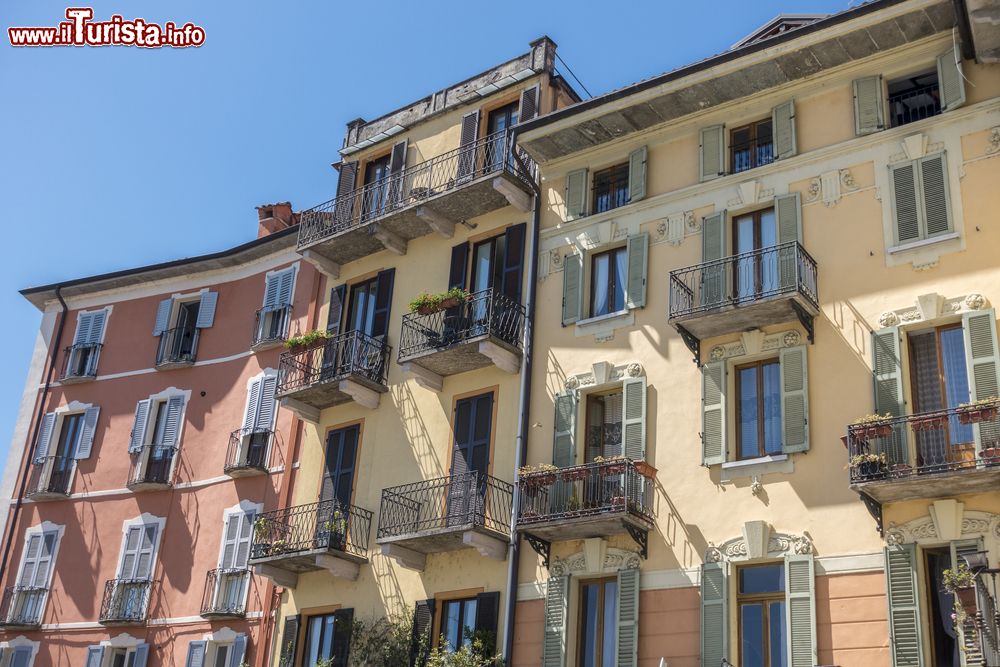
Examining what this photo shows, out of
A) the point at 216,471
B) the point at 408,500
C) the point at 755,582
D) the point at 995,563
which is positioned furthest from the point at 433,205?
the point at 995,563

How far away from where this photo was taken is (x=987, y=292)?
58.0ft

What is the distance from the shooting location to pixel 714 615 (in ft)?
59.4

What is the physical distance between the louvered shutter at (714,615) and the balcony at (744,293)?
3.82 metres

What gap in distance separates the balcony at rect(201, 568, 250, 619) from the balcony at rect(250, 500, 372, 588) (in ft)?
2.95

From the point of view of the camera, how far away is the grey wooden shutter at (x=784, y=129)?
818 inches

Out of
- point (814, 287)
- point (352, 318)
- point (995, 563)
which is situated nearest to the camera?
point (995, 563)

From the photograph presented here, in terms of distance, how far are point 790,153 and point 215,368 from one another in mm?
Result: 14955

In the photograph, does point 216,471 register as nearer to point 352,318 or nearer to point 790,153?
point 352,318

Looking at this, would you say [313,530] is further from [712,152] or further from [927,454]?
[927,454]

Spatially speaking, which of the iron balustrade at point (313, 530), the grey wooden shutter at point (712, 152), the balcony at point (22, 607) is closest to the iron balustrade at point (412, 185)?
the grey wooden shutter at point (712, 152)

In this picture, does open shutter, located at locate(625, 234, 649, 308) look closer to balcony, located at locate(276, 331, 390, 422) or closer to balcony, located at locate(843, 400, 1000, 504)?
balcony, located at locate(843, 400, 1000, 504)

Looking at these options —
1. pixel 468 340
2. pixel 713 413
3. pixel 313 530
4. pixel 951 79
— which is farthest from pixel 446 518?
pixel 951 79

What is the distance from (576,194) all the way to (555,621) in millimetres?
8203

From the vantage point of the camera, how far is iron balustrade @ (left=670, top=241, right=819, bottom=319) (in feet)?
63.2
